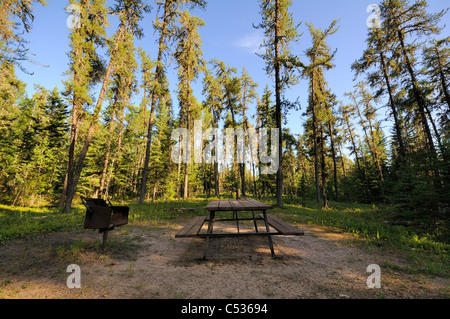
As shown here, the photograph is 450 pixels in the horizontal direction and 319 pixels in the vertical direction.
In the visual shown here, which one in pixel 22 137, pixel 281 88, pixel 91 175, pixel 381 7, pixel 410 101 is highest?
pixel 381 7

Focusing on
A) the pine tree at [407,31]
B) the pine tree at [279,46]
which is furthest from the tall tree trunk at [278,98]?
the pine tree at [407,31]

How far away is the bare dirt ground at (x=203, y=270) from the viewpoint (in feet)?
8.81

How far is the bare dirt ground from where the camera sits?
106 inches

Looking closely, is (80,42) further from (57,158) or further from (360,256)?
(360,256)

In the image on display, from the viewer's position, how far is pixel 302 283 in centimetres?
298

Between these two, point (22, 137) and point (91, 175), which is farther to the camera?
point (91, 175)

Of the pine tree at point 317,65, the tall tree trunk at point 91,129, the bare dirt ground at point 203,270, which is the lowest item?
the bare dirt ground at point 203,270

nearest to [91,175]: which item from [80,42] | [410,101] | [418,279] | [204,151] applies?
[80,42]

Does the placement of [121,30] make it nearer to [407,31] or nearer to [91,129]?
[91,129]

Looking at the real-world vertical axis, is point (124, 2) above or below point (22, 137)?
above

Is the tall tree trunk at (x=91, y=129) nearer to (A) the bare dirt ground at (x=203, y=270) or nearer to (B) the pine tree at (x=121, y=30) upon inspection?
(B) the pine tree at (x=121, y=30)

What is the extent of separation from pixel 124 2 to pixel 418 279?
19.9 metres

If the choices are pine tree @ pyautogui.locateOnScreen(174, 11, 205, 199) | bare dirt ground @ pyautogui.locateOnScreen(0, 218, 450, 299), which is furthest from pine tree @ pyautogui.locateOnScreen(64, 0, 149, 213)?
bare dirt ground @ pyautogui.locateOnScreen(0, 218, 450, 299)
